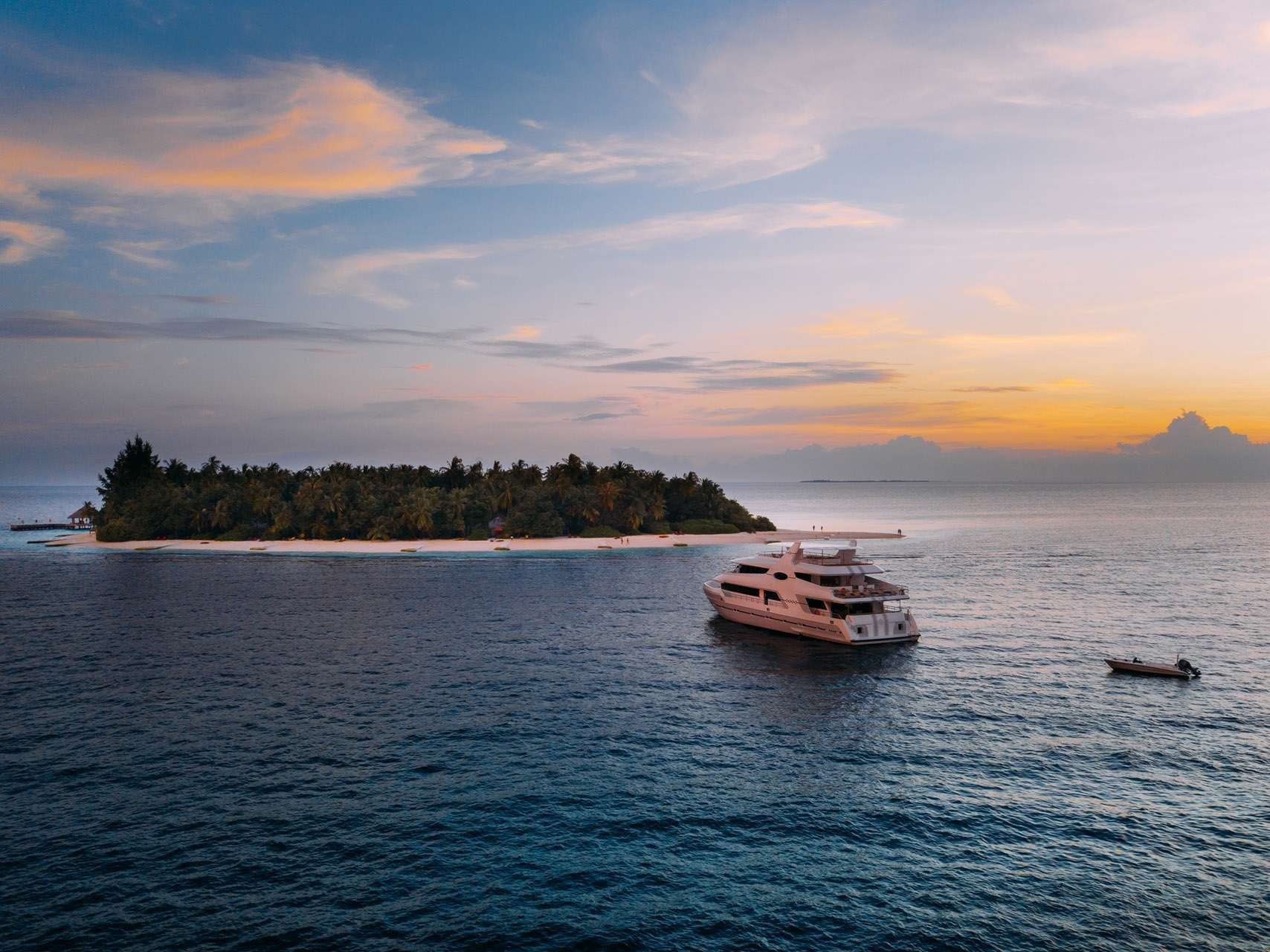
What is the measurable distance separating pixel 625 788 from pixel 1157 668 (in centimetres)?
4514

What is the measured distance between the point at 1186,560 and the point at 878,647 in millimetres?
99190

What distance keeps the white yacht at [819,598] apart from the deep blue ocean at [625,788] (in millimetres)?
2456

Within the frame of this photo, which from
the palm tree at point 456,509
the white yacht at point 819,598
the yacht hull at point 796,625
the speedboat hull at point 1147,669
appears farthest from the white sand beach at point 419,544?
the speedboat hull at point 1147,669

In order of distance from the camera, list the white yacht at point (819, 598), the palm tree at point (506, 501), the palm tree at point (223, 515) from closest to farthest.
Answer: the white yacht at point (819, 598)
the palm tree at point (223, 515)
the palm tree at point (506, 501)

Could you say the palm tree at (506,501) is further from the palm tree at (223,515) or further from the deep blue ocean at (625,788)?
the deep blue ocean at (625,788)

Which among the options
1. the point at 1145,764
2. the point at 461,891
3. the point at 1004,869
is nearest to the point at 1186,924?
the point at 1004,869

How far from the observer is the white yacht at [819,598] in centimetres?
6788

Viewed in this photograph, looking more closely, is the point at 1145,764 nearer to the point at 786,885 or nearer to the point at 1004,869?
the point at 1004,869

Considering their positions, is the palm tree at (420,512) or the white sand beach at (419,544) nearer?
the white sand beach at (419,544)

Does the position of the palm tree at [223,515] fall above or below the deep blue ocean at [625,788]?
above

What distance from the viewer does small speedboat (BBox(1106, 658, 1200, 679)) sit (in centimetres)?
5578

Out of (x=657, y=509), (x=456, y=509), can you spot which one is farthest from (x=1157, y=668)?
(x=456, y=509)

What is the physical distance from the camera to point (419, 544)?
16275cm

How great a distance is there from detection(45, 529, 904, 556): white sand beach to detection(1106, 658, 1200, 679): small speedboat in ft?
362
